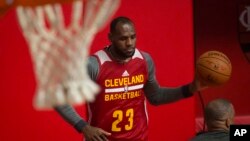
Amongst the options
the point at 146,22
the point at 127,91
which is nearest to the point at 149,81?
the point at 127,91

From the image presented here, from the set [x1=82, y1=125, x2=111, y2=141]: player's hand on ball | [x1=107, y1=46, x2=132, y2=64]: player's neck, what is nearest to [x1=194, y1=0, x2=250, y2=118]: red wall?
[x1=107, y1=46, x2=132, y2=64]: player's neck

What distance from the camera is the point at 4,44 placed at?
4.26 metres

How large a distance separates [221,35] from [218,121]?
2433mm

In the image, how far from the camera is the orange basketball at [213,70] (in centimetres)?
339

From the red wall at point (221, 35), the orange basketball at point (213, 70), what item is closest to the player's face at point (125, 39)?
the orange basketball at point (213, 70)

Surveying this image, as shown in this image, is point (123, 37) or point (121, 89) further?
point (121, 89)

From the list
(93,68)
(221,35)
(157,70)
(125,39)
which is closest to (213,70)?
(125,39)

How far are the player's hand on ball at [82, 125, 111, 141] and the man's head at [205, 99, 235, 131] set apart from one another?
0.59 meters

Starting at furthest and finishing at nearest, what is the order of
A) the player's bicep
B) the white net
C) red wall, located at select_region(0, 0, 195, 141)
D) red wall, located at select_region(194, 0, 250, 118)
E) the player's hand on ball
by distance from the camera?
red wall, located at select_region(194, 0, 250, 118) < red wall, located at select_region(0, 0, 195, 141) < the player's bicep < the player's hand on ball < the white net

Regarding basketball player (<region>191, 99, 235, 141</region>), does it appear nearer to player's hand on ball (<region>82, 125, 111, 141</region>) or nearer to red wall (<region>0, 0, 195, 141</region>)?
player's hand on ball (<region>82, 125, 111, 141</region>)

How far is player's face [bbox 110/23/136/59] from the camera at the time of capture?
130 inches

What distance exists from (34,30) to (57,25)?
0.12 meters

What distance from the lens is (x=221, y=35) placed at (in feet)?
18.1

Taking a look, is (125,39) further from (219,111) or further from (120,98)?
(219,111)
